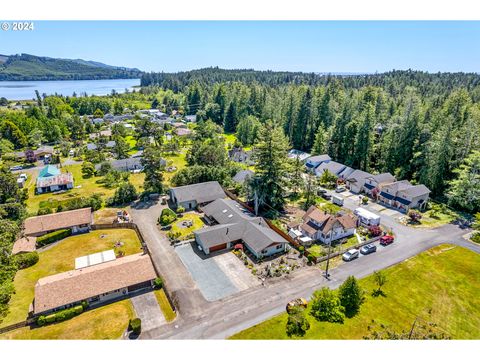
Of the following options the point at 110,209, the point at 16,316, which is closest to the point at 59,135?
the point at 110,209

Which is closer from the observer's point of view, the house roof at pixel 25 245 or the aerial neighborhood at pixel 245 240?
the aerial neighborhood at pixel 245 240

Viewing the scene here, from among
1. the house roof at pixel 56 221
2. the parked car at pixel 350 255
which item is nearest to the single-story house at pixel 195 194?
the house roof at pixel 56 221

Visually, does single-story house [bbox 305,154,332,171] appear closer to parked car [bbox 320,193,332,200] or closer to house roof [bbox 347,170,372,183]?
house roof [bbox 347,170,372,183]

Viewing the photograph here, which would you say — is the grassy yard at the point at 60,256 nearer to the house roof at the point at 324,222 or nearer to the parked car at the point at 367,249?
the house roof at the point at 324,222

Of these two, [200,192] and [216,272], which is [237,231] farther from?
[200,192]

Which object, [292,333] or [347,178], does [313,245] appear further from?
[347,178]

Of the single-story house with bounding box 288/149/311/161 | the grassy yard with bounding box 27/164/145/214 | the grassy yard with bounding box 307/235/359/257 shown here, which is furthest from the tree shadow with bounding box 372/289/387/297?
the single-story house with bounding box 288/149/311/161

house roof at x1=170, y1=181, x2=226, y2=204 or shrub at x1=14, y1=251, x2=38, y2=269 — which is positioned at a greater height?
house roof at x1=170, y1=181, x2=226, y2=204

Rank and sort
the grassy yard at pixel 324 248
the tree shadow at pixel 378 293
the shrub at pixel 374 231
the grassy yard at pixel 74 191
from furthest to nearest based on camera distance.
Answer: the grassy yard at pixel 74 191 → the shrub at pixel 374 231 → the grassy yard at pixel 324 248 → the tree shadow at pixel 378 293
